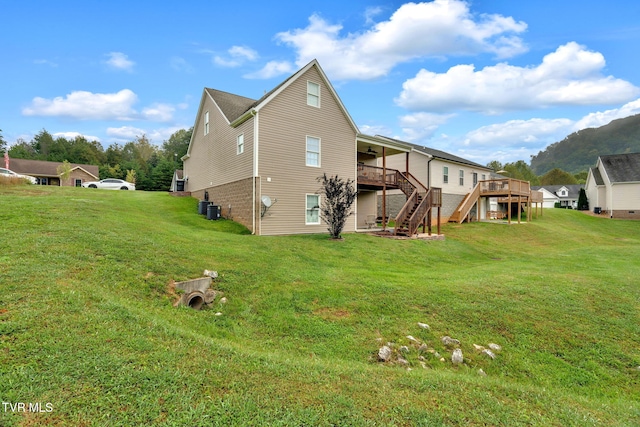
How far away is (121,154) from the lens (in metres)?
62.8

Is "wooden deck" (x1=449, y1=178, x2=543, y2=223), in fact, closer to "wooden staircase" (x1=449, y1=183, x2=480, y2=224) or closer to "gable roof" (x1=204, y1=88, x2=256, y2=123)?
"wooden staircase" (x1=449, y1=183, x2=480, y2=224)

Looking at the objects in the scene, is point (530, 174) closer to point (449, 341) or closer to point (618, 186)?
point (618, 186)

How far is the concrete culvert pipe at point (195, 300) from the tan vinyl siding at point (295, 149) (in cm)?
763

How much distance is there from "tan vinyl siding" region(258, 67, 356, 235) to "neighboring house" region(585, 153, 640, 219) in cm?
3405

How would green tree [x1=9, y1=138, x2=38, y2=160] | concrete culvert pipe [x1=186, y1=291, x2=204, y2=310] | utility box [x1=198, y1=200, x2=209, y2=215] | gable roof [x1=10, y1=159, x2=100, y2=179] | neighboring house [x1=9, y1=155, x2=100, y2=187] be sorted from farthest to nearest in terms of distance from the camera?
green tree [x1=9, y1=138, x2=38, y2=160] → neighboring house [x1=9, y1=155, x2=100, y2=187] → gable roof [x1=10, y1=159, x2=100, y2=179] → utility box [x1=198, y1=200, x2=209, y2=215] → concrete culvert pipe [x1=186, y1=291, x2=204, y2=310]

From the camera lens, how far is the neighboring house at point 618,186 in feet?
98.4

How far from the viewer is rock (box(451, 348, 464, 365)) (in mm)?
4369

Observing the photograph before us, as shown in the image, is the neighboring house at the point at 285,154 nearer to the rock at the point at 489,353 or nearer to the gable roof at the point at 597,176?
the rock at the point at 489,353

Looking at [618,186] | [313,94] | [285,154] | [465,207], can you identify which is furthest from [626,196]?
[285,154]

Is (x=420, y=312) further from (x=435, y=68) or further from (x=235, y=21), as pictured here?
(x=435, y=68)

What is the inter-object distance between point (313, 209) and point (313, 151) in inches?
122

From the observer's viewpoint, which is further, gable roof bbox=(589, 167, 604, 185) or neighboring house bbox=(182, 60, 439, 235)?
gable roof bbox=(589, 167, 604, 185)

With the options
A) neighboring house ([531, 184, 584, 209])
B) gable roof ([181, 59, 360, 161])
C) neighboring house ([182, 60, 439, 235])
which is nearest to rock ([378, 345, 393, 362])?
neighboring house ([182, 60, 439, 235])

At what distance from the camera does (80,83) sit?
25359 millimetres
